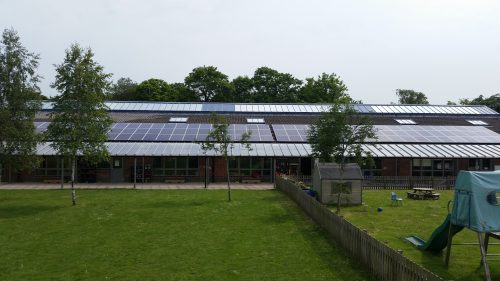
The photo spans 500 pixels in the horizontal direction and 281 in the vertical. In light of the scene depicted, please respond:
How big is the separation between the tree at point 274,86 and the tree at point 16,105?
57038mm

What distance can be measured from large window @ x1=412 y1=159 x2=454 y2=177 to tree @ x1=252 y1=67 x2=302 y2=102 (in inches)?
1589

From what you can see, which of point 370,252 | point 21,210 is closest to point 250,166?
point 21,210

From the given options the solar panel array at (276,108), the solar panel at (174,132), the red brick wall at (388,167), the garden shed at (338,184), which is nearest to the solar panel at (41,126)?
the solar panel at (174,132)

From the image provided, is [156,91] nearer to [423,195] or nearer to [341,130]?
[423,195]

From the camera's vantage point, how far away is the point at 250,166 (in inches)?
1617

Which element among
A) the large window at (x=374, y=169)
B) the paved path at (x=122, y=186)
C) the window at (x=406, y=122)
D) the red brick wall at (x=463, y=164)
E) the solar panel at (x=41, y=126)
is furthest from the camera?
the window at (x=406, y=122)

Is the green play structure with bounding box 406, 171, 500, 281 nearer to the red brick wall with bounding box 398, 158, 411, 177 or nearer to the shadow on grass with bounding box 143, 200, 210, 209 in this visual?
the shadow on grass with bounding box 143, 200, 210, 209

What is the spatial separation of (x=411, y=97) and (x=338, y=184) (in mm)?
98781

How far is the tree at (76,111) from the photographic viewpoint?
2450 cm

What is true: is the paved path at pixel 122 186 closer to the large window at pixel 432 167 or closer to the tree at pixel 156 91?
the large window at pixel 432 167

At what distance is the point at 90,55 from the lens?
2547 centimetres

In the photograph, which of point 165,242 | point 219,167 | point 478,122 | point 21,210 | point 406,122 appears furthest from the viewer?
point 478,122

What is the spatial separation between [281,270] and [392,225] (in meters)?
8.40

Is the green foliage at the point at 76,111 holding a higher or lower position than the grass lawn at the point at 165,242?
higher
